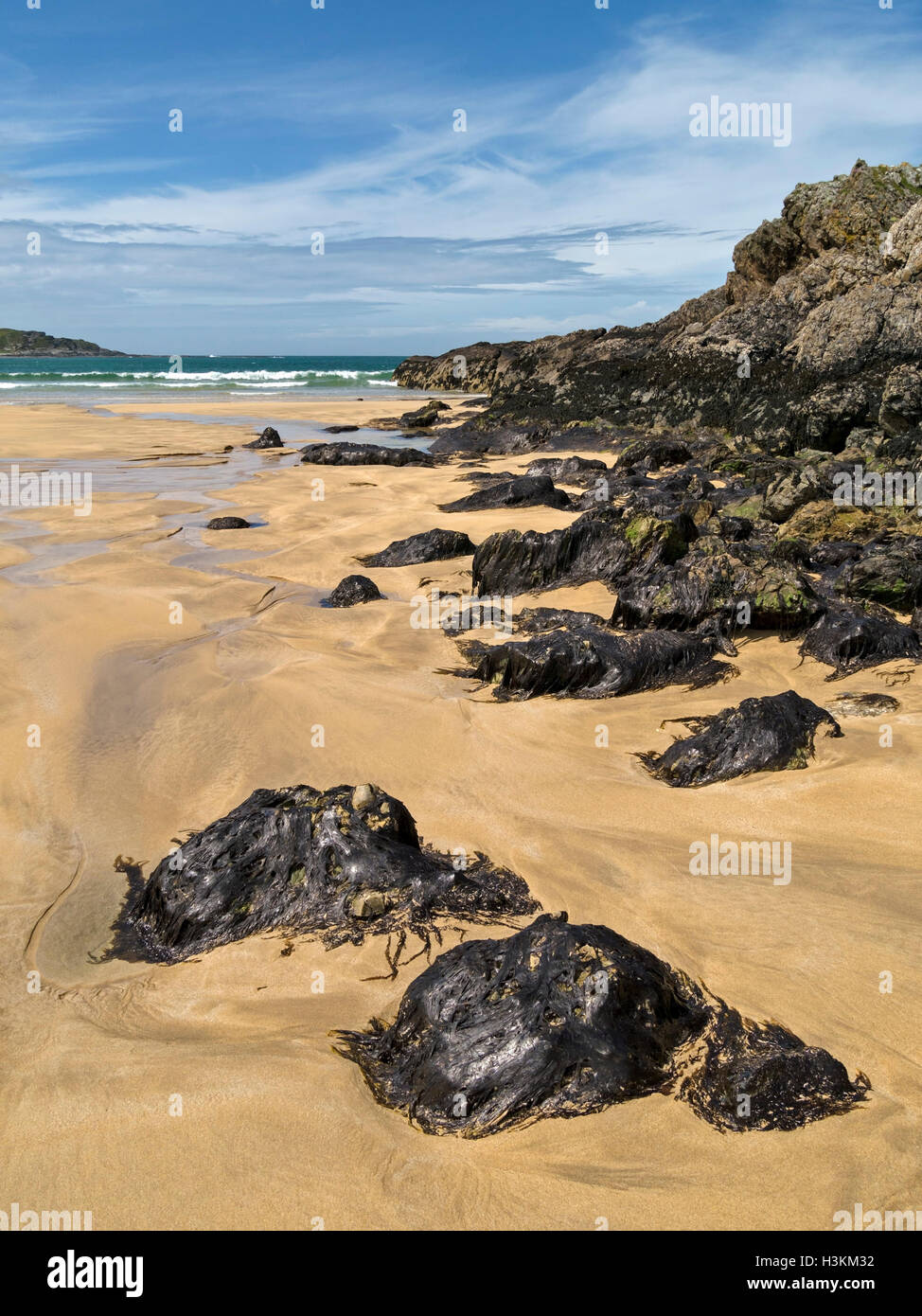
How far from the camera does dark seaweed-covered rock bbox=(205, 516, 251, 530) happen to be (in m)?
12.2

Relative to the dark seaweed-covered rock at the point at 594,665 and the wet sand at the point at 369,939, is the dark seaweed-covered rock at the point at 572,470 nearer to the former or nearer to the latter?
the wet sand at the point at 369,939

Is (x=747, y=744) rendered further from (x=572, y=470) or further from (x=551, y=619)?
(x=572, y=470)

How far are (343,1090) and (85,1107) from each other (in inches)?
33.1

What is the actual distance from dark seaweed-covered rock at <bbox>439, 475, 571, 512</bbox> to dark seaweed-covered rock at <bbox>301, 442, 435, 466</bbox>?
19.9 feet

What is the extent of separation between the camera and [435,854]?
169 inches

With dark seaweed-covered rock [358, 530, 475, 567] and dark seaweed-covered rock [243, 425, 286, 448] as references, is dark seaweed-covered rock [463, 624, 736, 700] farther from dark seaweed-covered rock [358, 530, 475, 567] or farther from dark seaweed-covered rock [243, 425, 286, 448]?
dark seaweed-covered rock [243, 425, 286, 448]

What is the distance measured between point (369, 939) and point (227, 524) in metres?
9.56

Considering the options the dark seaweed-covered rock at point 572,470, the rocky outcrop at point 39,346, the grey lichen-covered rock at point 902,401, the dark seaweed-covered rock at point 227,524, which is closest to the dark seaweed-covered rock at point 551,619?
the dark seaweed-covered rock at point 227,524

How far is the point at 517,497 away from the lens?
1362 centimetres

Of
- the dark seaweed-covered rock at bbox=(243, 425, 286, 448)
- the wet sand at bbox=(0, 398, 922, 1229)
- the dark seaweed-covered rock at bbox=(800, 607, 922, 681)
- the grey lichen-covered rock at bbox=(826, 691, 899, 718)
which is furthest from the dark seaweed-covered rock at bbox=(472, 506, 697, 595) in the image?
the dark seaweed-covered rock at bbox=(243, 425, 286, 448)

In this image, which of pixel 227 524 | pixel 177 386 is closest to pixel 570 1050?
pixel 227 524

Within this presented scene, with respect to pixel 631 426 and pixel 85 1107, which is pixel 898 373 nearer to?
pixel 631 426

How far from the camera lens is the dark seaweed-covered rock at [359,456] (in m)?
19.4

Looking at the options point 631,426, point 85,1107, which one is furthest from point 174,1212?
point 631,426
